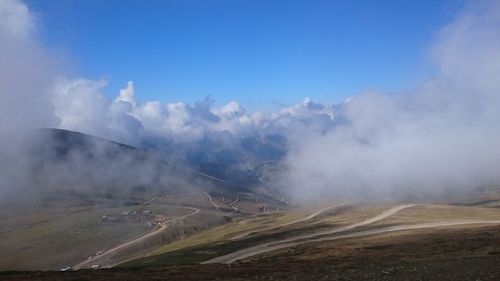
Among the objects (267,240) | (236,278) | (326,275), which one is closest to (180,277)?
(236,278)

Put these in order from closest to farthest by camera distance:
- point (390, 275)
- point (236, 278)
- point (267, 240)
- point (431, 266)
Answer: point (390, 275)
point (236, 278)
point (431, 266)
point (267, 240)

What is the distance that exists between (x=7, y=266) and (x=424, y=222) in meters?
167

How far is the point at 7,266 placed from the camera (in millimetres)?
198250

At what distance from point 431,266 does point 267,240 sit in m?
114

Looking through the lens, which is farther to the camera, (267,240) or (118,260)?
(118,260)

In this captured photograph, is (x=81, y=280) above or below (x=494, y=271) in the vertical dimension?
above

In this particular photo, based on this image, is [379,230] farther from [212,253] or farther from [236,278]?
[236,278]

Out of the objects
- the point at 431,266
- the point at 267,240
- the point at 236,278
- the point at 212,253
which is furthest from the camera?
the point at 267,240

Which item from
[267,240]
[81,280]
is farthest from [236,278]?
[267,240]

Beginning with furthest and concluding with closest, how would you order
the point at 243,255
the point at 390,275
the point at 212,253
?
the point at 212,253, the point at 243,255, the point at 390,275

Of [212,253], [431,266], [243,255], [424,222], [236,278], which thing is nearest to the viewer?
[236,278]

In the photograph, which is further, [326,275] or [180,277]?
[180,277]

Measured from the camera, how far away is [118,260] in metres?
198

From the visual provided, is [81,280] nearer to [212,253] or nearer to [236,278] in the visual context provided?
[236,278]
